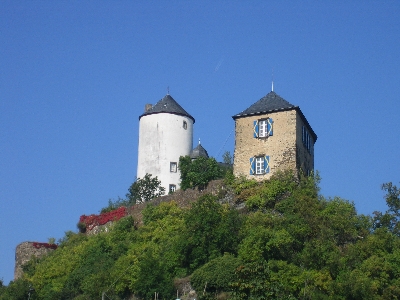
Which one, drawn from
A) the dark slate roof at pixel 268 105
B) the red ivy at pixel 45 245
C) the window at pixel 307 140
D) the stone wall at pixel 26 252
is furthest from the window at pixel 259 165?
the stone wall at pixel 26 252

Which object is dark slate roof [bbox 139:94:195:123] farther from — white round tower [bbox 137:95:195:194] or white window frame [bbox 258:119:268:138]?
white window frame [bbox 258:119:268:138]

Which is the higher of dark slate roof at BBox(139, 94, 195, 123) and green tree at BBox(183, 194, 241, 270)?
dark slate roof at BBox(139, 94, 195, 123)

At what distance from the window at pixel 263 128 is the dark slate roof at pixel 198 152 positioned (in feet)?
36.6

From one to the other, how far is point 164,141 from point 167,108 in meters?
2.80

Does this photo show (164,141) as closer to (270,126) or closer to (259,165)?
(259,165)

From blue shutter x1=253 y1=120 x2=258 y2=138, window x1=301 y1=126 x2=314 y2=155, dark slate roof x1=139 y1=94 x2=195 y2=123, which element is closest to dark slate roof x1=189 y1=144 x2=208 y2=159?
dark slate roof x1=139 y1=94 x2=195 y2=123

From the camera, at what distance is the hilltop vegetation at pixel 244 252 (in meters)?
31.9

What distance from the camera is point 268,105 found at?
4300 cm

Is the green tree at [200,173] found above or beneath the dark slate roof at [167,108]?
beneath

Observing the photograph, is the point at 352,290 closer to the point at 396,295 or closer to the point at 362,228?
the point at 396,295

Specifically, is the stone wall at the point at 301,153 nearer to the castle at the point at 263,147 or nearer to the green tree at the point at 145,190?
the castle at the point at 263,147

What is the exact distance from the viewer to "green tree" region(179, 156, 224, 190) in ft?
145

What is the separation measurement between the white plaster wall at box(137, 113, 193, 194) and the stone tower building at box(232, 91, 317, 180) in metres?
9.52

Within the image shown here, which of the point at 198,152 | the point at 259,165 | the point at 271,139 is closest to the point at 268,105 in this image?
the point at 271,139
